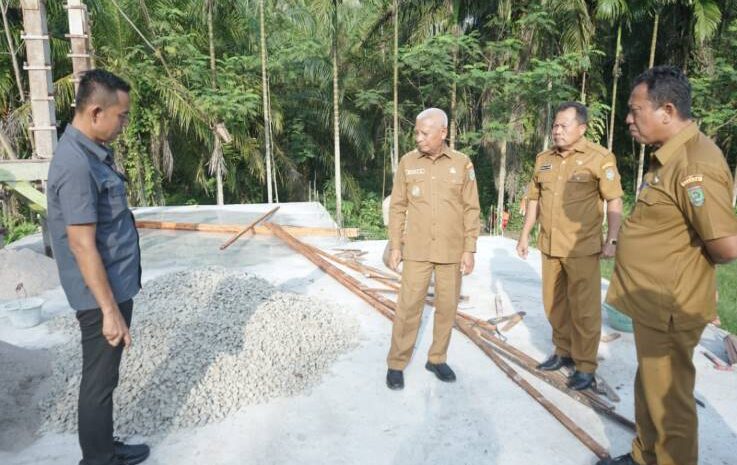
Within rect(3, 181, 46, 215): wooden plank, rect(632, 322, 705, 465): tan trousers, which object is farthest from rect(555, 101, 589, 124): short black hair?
rect(3, 181, 46, 215): wooden plank

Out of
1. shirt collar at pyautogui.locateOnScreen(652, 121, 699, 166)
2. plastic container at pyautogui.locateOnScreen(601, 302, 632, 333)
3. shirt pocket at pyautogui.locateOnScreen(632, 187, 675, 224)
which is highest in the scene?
shirt collar at pyautogui.locateOnScreen(652, 121, 699, 166)

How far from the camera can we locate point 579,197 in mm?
2934

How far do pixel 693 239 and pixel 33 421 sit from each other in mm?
3191

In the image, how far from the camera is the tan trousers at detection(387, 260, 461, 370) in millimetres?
2893

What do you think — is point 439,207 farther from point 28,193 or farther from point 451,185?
point 28,193

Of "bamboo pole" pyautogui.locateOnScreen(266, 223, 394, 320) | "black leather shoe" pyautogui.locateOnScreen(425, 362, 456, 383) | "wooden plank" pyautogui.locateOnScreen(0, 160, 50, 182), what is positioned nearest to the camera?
"black leather shoe" pyautogui.locateOnScreen(425, 362, 456, 383)

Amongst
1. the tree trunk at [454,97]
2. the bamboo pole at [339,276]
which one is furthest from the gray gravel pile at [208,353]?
the tree trunk at [454,97]

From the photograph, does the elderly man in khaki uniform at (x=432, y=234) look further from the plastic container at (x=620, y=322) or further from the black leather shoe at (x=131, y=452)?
the plastic container at (x=620, y=322)

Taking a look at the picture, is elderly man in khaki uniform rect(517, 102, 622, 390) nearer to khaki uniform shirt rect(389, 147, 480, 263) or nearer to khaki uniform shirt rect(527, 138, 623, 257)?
khaki uniform shirt rect(527, 138, 623, 257)

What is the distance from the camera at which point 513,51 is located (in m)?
11.7

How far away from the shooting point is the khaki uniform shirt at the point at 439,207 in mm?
2846

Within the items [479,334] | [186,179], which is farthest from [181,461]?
[186,179]

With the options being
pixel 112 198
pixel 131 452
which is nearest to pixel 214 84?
pixel 112 198

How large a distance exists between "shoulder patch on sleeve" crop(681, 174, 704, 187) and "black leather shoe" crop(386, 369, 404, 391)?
181 cm
